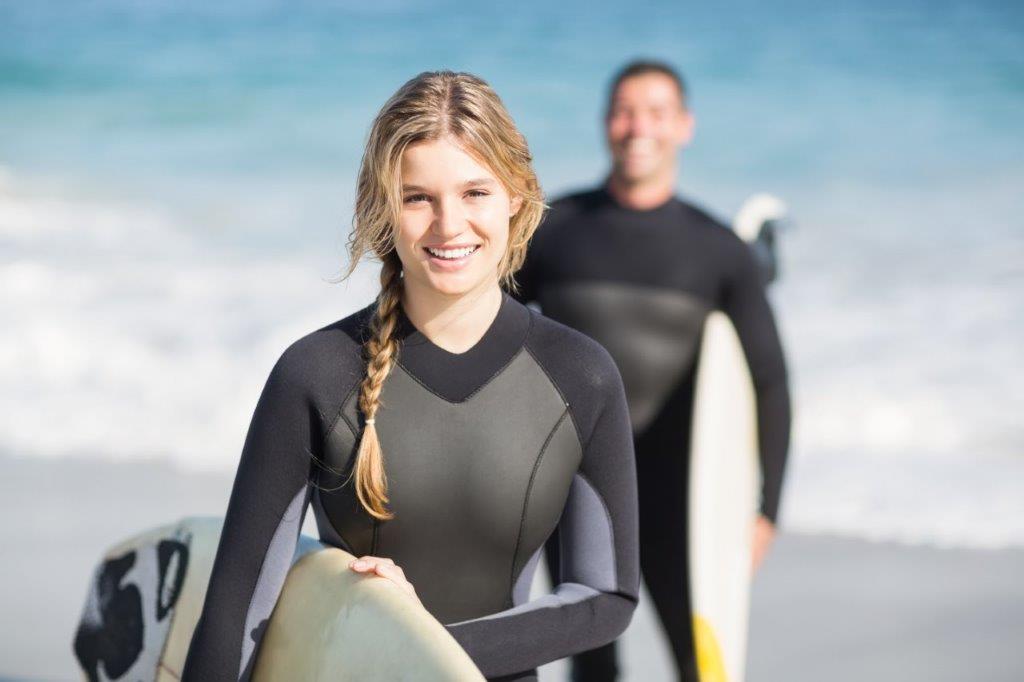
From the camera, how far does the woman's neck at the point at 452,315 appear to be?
1.93 m

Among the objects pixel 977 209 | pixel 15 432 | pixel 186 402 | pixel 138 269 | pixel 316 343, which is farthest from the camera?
pixel 977 209

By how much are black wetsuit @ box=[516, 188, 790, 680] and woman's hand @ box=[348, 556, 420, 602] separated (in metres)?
1.91

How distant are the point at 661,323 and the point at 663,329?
0.06 ft

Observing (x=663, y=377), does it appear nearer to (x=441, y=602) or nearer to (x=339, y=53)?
(x=441, y=602)

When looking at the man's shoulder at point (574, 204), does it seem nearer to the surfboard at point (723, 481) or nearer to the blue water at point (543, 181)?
the surfboard at point (723, 481)

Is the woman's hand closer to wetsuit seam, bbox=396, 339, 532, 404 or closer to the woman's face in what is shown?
wetsuit seam, bbox=396, 339, 532, 404

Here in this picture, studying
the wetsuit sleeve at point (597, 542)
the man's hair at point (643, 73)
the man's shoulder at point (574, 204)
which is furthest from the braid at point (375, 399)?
the man's hair at point (643, 73)

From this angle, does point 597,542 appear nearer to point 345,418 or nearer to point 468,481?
point 468,481

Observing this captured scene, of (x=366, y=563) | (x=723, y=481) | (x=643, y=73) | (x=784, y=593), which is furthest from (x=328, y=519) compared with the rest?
(x=784, y=593)

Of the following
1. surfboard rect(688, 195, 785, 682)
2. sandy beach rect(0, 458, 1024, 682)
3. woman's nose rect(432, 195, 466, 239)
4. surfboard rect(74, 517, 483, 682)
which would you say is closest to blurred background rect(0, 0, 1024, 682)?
sandy beach rect(0, 458, 1024, 682)

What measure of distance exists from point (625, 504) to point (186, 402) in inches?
229

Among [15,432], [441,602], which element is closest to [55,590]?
[15,432]

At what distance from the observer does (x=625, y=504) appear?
6.55 feet

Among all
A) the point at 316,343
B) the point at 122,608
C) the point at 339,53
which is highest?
the point at 339,53
